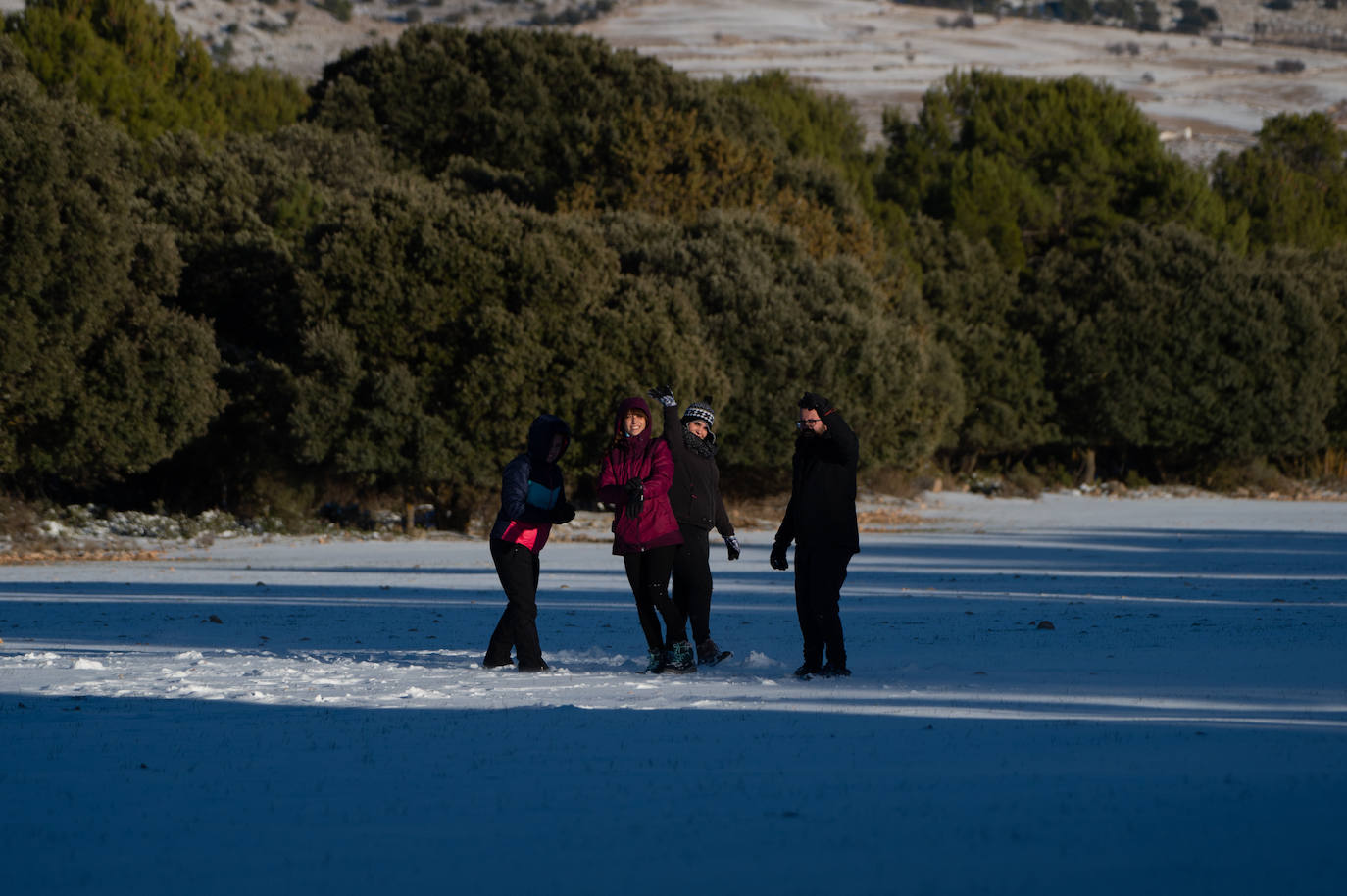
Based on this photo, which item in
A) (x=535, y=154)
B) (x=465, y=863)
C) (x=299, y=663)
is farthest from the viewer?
(x=535, y=154)

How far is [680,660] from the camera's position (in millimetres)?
10734

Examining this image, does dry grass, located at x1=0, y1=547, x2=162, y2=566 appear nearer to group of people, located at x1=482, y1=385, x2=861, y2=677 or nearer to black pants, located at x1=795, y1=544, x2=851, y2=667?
group of people, located at x1=482, y1=385, x2=861, y2=677

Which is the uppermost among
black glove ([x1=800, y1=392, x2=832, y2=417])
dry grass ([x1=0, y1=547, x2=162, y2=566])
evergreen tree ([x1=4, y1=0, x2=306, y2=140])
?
evergreen tree ([x1=4, y1=0, x2=306, y2=140])

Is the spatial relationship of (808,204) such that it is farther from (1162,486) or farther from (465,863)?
(465,863)

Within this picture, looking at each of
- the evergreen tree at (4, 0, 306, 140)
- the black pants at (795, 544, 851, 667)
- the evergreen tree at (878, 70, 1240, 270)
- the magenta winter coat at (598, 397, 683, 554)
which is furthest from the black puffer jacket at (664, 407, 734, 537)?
the evergreen tree at (878, 70, 1240, 270)

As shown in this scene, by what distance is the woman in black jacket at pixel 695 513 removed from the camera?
437 inches

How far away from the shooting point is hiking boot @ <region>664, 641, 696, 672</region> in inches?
422

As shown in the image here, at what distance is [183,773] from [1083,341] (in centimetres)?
4999

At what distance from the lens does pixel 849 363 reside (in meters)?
39.3

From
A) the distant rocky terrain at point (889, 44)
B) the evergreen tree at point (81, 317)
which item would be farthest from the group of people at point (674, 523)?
the distant rocky terrain at point (889, 44)

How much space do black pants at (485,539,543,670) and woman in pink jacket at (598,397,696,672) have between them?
0.72 meters

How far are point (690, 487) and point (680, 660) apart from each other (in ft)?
4.03

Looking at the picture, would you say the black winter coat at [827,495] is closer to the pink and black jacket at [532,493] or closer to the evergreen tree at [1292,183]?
the pink and black jacket at [532,493]

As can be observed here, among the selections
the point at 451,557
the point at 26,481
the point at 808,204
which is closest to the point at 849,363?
the point at 808,204
